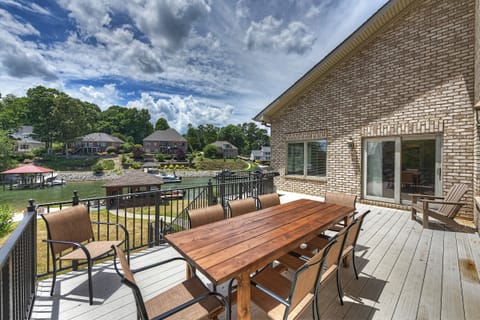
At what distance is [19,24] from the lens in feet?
33.0

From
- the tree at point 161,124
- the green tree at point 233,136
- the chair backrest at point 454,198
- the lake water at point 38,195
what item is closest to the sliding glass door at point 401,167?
the chair backrest at point 454,198

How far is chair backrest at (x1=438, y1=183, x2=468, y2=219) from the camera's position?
4.05 meters

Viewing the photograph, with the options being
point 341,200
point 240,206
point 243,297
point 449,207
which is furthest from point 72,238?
point 449,207

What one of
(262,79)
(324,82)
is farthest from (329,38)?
(262,79)

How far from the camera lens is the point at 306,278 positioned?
4.45ft

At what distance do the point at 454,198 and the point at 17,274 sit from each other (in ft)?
23.0

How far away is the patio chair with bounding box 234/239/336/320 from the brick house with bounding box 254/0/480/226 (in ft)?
18.2

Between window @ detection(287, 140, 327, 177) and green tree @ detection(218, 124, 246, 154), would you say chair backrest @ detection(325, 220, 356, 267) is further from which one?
green tree @ detection(218, 124, 246, 154)

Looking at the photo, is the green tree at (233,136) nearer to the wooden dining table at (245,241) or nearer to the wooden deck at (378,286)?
the wooden deck at (378,286)

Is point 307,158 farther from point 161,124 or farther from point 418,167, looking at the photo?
point 161,124

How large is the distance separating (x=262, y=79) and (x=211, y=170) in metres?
27.1

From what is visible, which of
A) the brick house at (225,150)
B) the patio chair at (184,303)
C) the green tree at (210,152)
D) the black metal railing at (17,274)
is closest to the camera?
the black metal railing at (17,274)

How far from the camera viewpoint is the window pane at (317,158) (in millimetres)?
7400

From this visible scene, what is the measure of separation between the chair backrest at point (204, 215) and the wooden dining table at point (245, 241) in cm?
20
